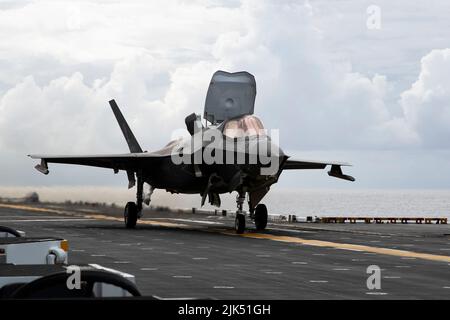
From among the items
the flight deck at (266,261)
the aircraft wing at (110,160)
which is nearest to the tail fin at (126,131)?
the aircraft wing at (110,160)

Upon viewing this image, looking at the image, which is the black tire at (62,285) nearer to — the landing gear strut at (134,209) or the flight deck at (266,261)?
the flight deck at (266,261)

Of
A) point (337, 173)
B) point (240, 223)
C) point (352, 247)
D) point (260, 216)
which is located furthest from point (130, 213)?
point (352, 247)

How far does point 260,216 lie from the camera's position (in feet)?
132

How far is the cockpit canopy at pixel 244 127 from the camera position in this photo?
33406mm

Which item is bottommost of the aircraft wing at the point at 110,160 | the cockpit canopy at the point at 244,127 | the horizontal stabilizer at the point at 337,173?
the horizontal stabilizer at the point at 337,173

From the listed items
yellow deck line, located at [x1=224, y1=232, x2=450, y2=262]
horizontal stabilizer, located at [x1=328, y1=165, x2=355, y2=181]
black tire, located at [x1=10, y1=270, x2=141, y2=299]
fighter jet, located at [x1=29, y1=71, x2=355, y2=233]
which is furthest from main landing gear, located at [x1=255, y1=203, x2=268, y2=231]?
black tire, located at [x1=10, y1=270, x2=141, y2=299]

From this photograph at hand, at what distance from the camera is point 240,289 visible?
55.3ft

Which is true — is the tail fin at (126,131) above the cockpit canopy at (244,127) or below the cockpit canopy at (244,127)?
above

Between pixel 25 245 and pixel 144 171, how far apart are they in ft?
103

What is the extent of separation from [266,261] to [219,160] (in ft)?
37.3

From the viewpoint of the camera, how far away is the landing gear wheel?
40.3 m

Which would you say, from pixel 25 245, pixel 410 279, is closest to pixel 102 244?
pixel 410 279

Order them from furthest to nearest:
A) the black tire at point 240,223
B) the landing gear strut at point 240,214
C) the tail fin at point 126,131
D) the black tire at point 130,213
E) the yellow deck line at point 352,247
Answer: the tail fin at point 126,131 < the black tire at point 130,213 < the black tire at point 240,223 < the landing gear strut at point 240,214 < the yellow deck line at point 352,247

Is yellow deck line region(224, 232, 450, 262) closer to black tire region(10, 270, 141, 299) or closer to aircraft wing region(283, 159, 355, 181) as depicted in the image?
aircraft wing region(283, 159, 355, 181)
